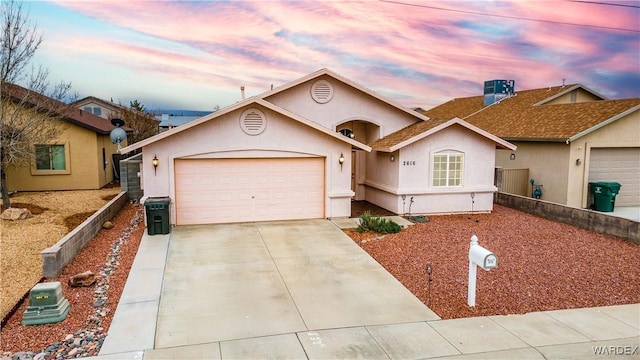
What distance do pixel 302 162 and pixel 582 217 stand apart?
8.90m

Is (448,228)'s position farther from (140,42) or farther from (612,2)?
(140,42)

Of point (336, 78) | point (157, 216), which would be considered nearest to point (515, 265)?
point (157, 216)

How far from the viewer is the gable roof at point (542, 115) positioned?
15975 mm

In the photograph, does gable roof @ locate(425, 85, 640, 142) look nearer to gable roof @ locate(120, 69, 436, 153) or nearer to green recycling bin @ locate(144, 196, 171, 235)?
gable roof @ locate(120, 69, 436, 153)

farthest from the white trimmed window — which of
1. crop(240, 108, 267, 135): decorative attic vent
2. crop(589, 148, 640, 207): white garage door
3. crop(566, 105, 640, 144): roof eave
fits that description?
crop(589, 148, 640, 207): white garage door

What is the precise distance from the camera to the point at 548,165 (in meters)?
16.8

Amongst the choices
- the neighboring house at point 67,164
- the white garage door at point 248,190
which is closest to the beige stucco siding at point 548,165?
the white garage door at point 248,190

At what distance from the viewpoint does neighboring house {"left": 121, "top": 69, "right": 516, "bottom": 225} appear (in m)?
12.8

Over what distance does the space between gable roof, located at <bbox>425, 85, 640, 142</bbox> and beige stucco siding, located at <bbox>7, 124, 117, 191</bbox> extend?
18618 millimetres

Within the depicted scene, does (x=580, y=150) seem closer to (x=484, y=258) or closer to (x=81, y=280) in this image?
(x=484, y=258)

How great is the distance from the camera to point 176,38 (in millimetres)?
18906

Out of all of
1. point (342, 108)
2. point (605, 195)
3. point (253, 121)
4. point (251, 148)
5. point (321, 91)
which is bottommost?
point (605, 195)

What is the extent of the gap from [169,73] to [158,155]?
13.7 metres

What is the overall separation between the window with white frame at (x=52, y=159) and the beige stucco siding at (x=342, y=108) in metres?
10.1
